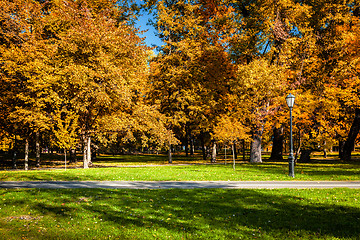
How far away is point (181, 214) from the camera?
7.62 m

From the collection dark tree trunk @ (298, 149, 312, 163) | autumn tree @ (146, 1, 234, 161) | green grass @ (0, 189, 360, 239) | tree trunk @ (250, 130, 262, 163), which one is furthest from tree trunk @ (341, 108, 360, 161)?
green grass @ (0, 189, 360, 239)

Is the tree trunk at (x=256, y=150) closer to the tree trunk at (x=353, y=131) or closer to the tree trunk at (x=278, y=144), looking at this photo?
the tree trunk at (x=278, y=144)

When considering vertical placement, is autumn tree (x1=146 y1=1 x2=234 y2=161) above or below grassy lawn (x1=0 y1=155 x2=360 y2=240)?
above

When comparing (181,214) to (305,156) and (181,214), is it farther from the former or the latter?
(305,156)

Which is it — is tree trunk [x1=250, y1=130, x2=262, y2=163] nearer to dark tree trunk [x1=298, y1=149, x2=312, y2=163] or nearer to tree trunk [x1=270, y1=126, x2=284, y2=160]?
dark tree trunk [x1=298, y1=149, x2=312, y2=163]

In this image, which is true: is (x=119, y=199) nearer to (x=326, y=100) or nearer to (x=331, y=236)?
(x=331, y=236)

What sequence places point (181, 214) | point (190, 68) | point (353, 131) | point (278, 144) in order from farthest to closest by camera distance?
point (278, 144) → point (190, 68) → point (353, 131) → point (181, 214)

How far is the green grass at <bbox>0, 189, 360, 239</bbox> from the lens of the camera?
6203 millimetres

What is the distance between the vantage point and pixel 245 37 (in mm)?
27188

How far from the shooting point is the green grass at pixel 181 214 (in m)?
6.20

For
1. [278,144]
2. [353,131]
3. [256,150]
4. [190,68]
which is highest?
[190,68]

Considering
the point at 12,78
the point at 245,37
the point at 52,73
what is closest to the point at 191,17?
the point at 245,37

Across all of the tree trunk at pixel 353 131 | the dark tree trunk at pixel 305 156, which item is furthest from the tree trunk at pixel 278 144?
the tree trunk at pixel 353 131

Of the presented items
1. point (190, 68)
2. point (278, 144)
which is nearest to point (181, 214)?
point (190, 68)
